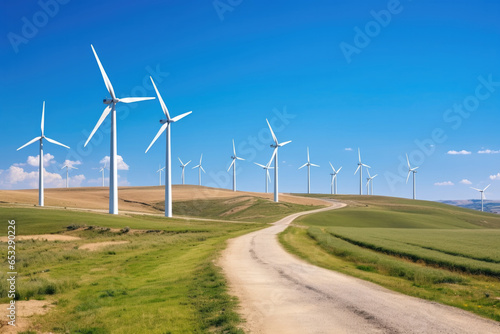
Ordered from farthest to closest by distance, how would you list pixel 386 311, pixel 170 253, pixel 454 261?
pixel 170 253 → pixel 454 261 → pixel 386 311

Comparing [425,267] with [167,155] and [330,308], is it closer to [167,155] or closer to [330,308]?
[330,308]

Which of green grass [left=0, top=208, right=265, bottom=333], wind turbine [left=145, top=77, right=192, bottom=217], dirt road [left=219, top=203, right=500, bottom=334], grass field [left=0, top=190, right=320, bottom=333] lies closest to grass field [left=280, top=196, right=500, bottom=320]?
dirt road [left=219, top=203, right=500, bottom=334]

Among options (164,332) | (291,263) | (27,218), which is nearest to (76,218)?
(27,218)

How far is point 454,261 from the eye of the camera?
98.3ft

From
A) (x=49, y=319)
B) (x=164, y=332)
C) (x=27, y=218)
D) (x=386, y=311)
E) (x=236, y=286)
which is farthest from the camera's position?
(x=27, y=218)

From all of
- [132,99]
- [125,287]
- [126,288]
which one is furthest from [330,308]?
[132,99]

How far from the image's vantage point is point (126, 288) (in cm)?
2362

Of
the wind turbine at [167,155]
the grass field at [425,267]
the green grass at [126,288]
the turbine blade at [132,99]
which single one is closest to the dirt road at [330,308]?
the green grass at [126,288]

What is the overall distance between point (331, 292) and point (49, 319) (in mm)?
12460

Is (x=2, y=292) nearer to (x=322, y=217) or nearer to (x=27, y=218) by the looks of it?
(x=27, y=218)

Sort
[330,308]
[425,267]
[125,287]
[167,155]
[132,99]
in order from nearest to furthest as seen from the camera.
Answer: [330,308], [125,287], [425,267], [132,99], [167,155]

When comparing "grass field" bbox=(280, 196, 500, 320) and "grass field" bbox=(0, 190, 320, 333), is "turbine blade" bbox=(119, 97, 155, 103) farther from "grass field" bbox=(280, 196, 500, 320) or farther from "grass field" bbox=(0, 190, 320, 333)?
"grass field" bbox=(280, 196, 500, 320)

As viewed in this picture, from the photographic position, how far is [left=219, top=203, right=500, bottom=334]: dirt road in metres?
14.2

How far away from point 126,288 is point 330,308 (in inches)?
482
